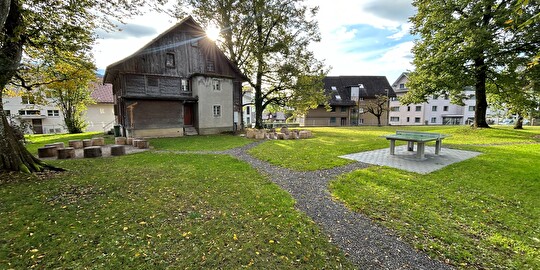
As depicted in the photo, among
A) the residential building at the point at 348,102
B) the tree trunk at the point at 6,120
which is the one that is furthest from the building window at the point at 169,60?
the residential building at the point at 348,102

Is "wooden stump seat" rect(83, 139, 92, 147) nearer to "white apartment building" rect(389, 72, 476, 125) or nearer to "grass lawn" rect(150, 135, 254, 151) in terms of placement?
"grass lawn" rect(150, 135, 254, 151)

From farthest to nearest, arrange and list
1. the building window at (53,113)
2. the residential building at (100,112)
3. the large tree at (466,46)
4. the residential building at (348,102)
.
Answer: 1. the residential building at (348,102)
2. the residential building at (100,112)
3. the building window at (53,113)
4. the large tree at (466,46)

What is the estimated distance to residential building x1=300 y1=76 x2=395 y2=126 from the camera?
42.2 m

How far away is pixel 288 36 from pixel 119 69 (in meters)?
15.6

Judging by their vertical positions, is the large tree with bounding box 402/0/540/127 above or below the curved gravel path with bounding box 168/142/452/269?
above

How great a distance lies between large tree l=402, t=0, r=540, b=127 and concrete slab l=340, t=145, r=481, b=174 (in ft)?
32.9

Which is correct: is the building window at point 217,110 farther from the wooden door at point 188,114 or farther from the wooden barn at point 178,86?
the wooden door at point 188,114

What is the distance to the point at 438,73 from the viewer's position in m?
17.9

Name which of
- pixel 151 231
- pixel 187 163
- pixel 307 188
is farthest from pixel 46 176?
pixel 307 188

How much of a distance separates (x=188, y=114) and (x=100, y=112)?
2315cm

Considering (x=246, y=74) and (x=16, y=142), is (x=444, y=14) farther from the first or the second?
(x=16, y=142)

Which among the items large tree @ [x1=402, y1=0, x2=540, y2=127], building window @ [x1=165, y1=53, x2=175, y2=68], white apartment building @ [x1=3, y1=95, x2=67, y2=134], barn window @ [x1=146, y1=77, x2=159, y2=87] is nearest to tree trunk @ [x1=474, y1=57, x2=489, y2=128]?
large tree @ [x1=402, y1=0, x2=540, y2=127]

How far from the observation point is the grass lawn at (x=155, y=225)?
10.5ft

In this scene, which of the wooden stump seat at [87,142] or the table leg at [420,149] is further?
the wooden stump seat at [87,142]
